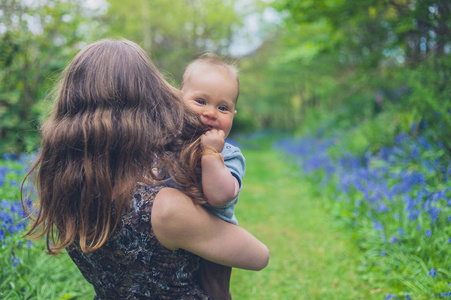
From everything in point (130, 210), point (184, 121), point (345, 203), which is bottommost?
point (345, 203)

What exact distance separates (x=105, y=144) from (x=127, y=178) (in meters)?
0.15

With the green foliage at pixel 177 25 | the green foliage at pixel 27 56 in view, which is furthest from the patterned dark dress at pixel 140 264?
the green foliage at pixel 177 25

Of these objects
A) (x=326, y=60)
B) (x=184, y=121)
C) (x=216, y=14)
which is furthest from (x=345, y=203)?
(x=216, y=14)

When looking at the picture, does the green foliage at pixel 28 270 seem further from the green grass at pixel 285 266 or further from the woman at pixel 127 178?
the woman at pixel 127 178

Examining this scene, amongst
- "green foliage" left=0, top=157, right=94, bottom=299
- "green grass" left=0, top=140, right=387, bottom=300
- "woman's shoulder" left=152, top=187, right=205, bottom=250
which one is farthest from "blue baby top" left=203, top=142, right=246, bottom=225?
"green grass" left=0, top=140, right=387, bottom=300

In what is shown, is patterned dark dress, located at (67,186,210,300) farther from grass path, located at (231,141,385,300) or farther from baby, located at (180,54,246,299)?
grass path, located at (231,141,385,300)

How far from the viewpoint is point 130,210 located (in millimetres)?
1189

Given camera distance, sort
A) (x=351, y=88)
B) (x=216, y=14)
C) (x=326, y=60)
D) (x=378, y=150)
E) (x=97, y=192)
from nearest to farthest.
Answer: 1. (x=97, y=192)
2. (x=378, y=150)
3. (x=351, y=88)
4. (x=326, y=60)
5. (x=216, y=14)

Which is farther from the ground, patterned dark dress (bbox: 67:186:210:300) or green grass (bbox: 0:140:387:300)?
patterned dark dress (bbox: 67:186:210:300)

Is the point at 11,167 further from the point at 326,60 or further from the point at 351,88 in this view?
the point at 326,60

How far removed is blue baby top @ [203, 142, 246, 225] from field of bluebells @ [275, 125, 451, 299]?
1.67m

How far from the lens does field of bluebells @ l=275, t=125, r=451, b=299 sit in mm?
2748

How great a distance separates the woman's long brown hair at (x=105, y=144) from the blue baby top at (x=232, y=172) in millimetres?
115

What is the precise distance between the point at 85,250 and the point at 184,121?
1.98ft
